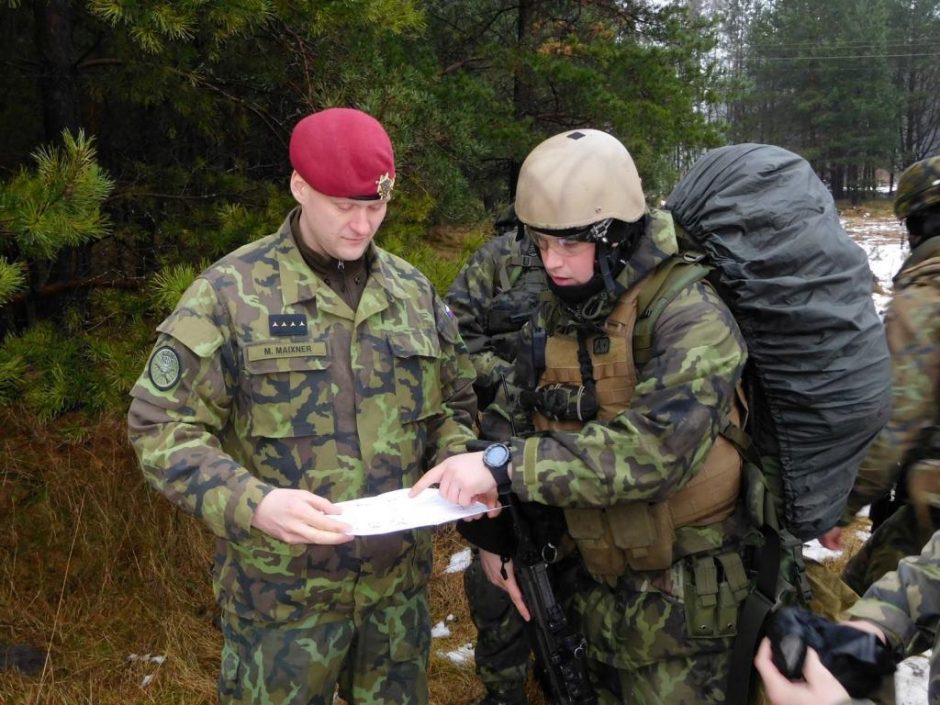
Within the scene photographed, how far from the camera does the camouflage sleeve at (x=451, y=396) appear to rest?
7.46ft

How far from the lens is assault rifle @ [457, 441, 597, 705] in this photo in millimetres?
2230

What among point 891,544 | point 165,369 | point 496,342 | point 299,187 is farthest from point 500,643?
point 299,187

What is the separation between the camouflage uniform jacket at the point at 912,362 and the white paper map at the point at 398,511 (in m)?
1.35

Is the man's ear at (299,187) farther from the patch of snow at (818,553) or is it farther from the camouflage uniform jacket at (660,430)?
the patch of snow at (818,553)

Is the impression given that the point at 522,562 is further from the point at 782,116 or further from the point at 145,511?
the point at 782,116

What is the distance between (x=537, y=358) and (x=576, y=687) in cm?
100

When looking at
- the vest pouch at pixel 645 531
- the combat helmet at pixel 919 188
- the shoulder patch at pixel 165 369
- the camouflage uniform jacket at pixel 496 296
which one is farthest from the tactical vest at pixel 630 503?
the camouflage uniform jacket at pixel 496 296

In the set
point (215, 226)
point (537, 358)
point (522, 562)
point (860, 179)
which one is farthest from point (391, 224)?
point (860, 179)

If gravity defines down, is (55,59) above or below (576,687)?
above

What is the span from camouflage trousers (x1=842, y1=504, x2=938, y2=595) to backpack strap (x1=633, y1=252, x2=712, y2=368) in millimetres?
1418

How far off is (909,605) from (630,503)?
0.71 meters

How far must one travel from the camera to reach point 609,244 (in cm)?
195

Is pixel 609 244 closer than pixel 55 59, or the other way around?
pixel 609 244

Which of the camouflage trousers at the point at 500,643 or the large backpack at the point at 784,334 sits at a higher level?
the large backpack at the point at 784,334
